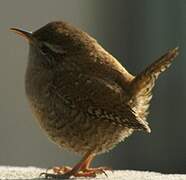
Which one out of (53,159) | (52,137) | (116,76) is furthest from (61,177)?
(53,159)

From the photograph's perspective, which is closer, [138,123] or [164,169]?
[138,123]

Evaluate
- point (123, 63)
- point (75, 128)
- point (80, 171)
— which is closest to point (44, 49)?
point (75, 128)

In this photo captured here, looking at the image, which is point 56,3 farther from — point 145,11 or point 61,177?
point 61,177

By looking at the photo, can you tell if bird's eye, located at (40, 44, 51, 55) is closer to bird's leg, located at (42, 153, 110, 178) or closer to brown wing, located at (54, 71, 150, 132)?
brown wing, located at (54, 71, 150, 132)

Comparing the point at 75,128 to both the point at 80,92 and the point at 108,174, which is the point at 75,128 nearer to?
the point at 80,92

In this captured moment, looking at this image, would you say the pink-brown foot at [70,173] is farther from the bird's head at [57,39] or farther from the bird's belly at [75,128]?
the bird's head at [57,39]

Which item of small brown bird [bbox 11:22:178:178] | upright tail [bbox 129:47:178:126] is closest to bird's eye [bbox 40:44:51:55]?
small brown bird [bbox 11:22:178:178]

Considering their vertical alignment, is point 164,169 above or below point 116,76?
below

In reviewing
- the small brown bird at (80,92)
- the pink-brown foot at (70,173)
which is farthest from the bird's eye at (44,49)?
the pink-brown foot at (70,173)

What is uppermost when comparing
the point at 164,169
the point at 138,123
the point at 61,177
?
the point at 138,123
